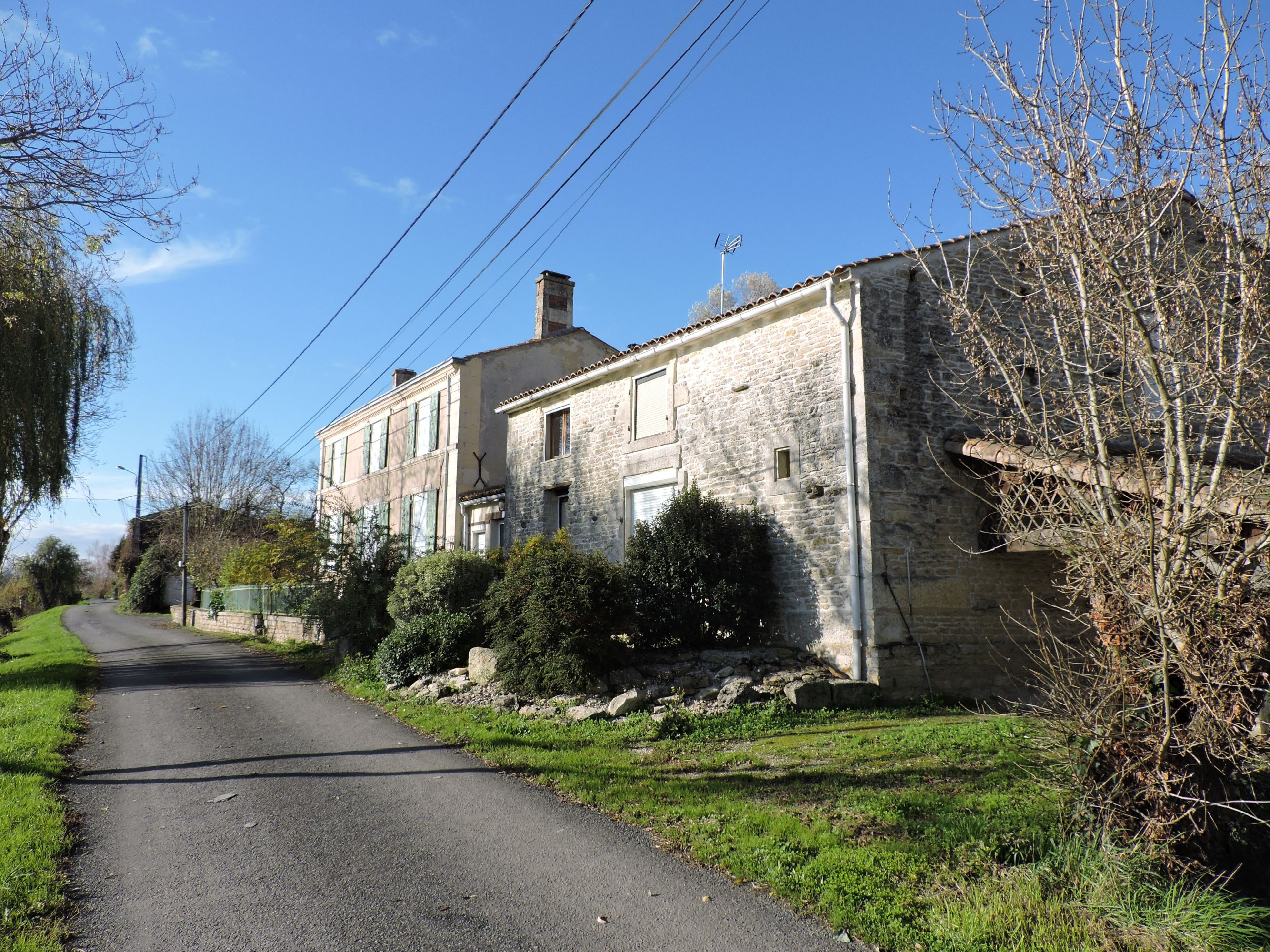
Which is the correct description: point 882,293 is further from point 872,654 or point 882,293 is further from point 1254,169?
point 1254,169

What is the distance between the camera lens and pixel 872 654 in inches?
400

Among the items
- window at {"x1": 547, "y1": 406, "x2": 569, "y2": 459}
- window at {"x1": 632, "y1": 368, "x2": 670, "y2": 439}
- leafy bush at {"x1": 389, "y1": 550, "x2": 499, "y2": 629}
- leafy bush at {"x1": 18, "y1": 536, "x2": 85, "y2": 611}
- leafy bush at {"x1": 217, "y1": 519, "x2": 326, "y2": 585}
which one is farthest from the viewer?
leafy bush at {"x1": 18, "y1": 536, "x2": 85, "y2": 611}

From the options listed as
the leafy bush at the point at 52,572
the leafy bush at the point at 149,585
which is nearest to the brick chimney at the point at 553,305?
the leafy bush at the point at 149,585

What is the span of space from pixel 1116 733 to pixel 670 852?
8.47ft

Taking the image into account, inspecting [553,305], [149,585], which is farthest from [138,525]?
[553,305]

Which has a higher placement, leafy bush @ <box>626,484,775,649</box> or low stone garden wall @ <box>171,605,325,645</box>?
leafy bush @ <box>626,484,775,649</box>

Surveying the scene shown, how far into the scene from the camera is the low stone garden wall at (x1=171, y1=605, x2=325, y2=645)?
1797 centimetres

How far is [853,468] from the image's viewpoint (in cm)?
1062

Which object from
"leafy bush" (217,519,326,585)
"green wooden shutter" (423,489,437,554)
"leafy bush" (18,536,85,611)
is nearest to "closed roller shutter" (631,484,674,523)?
"leafy bush" (217,519,326,585)

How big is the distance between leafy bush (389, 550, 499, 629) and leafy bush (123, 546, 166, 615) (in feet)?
99.6

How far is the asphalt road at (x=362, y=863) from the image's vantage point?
3904mm

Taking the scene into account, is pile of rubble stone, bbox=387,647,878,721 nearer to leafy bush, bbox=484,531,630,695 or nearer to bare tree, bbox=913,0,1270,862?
leafy bush, bbox=484,531,630,695

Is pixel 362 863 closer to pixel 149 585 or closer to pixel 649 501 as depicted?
pixel 649 501

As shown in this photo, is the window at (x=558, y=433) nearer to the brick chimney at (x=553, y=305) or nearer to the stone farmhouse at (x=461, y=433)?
the stone farmhouse at (x=461, y=433)
